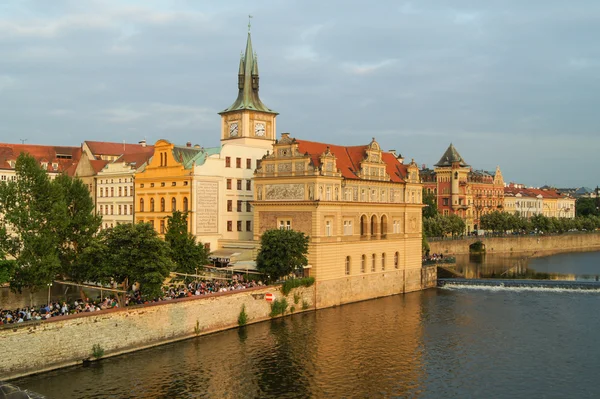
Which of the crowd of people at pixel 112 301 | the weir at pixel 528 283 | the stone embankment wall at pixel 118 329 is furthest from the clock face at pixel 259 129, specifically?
Result: the stone embankment wall at pixel 118 329

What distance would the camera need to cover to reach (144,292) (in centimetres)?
4222

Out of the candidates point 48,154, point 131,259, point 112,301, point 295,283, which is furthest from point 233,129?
point 48,154

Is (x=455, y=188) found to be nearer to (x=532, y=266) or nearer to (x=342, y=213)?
(x=532, y=266)

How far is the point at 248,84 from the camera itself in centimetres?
7119

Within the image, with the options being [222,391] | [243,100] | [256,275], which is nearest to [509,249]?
[243,100]

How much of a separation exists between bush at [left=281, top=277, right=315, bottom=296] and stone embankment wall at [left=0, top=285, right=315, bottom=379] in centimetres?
200

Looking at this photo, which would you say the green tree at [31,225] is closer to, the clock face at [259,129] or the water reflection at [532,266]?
the clock face at [259,129]

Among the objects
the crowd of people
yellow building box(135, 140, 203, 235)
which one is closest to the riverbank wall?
the crowd of people

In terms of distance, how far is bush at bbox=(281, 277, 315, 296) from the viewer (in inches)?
2036

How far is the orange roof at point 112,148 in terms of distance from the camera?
9134cm

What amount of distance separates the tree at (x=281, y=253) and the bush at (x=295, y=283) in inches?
29.4

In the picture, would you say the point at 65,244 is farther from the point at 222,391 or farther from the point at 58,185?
the point at 222,391

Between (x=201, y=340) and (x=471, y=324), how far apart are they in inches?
818

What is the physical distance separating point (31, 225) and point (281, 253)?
18321 millimetres
